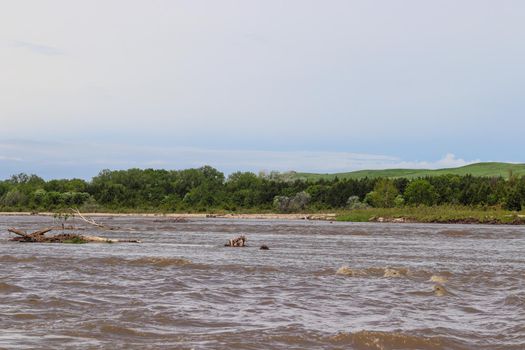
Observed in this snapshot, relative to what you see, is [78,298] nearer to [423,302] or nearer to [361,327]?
[361,327]

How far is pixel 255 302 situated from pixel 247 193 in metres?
129

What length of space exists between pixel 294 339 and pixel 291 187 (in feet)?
445

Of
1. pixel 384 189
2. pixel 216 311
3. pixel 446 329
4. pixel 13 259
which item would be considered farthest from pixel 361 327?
pixel 384 189

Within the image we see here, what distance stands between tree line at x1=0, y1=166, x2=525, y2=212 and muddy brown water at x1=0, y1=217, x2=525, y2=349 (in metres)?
76.2

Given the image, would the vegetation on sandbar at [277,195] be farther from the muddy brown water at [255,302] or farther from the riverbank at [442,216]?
the muddy brown water at [255,302]

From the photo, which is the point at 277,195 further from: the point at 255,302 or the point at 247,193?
the point at 255,302

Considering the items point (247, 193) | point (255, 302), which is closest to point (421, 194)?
point (247, 193)

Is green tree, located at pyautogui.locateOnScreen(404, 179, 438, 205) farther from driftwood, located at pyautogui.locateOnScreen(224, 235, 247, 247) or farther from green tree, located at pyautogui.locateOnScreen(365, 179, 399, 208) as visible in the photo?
driftwood, located at pyautogui.locateOnScreen(224, 235, 247, 247)

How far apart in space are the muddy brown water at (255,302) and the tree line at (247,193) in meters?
76.2

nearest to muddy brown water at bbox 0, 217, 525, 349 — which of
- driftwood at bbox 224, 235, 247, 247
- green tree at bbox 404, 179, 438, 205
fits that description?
driftwood at bbox 224, 235, 247, 247

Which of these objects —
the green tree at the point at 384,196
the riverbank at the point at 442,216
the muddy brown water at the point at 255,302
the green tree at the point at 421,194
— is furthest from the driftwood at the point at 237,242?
the green tree at the point at 384,196

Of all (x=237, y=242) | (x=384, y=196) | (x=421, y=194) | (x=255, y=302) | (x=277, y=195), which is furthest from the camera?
(x=277, y=195)

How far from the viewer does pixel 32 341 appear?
38.8 feet

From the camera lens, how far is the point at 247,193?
146 metres
